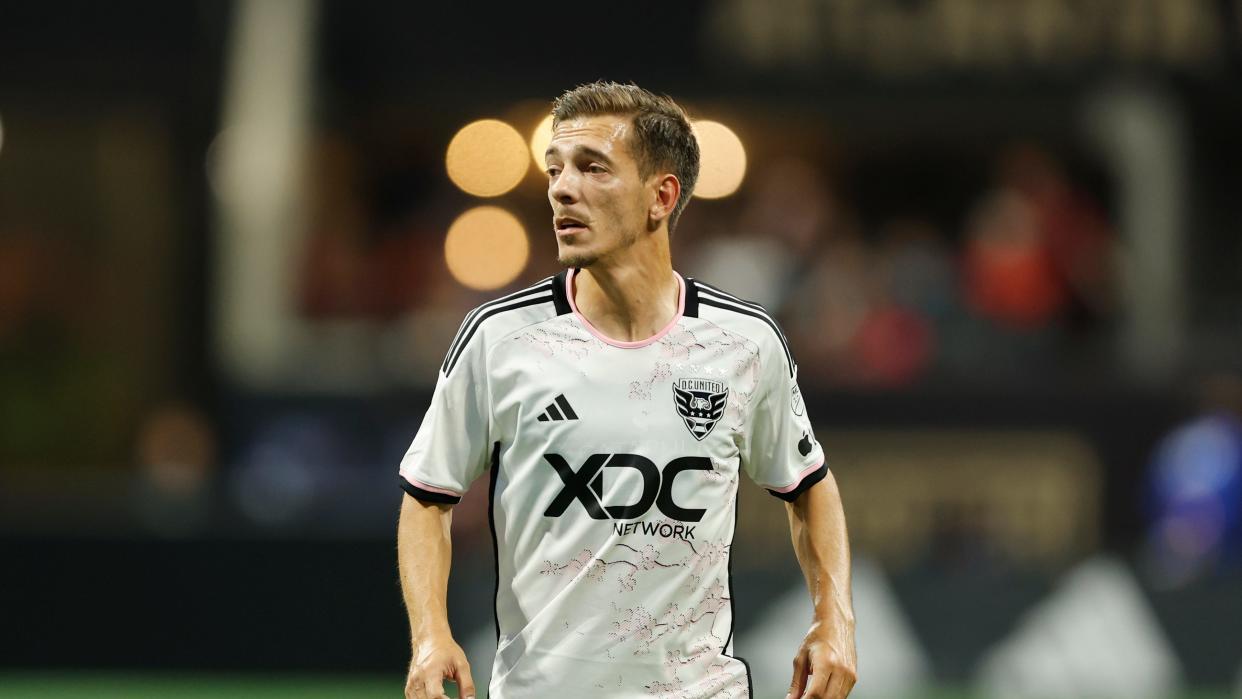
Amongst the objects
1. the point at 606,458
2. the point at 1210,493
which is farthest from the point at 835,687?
the point at 1210,493

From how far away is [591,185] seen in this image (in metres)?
4.83

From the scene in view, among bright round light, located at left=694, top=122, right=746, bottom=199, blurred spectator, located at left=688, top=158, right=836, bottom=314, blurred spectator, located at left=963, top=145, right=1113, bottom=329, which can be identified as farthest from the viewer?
bright round light, located at left=694, top=122, right=746, bottom=199

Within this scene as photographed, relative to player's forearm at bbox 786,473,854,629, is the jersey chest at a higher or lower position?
higher

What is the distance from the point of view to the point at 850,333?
13852mm

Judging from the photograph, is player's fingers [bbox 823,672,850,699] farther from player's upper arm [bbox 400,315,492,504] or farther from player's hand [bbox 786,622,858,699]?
player's upper arm [bbox 400,315,492,504]

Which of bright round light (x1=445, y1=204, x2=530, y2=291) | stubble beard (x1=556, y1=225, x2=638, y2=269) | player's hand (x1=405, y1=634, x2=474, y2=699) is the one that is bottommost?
bright round light (x1=445, y1=204, x2=530, y2=291)

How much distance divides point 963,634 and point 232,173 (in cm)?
644

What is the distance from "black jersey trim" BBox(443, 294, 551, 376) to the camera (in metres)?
Answer: 4.88

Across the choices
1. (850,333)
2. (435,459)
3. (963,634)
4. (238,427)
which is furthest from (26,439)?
(435,459)

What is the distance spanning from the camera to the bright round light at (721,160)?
50.8ft

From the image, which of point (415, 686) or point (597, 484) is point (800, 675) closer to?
point (597, 484)

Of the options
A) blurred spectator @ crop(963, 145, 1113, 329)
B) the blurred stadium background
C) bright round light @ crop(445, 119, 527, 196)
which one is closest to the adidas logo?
the blurred stadium background

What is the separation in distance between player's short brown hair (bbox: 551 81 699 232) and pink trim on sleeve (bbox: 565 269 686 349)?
0.18m

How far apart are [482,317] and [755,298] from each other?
8.94 metres
